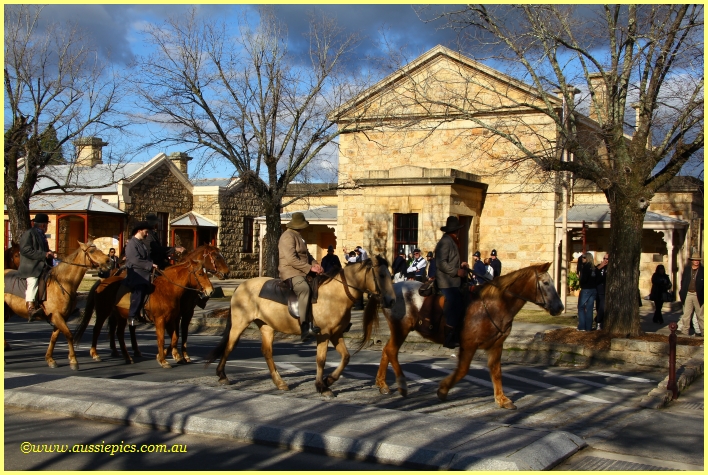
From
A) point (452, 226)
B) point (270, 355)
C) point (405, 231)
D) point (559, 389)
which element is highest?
point (405, 231)

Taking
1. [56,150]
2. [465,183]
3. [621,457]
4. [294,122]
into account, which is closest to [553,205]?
[465,183]

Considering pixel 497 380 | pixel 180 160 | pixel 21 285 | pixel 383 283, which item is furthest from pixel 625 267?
pixel 180 160

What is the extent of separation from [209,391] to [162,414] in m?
1.49

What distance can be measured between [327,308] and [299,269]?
2.21ft

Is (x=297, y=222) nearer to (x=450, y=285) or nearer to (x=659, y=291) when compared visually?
(x=450, y=285)

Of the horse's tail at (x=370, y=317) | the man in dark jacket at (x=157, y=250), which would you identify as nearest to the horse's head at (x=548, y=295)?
the horse's tail at (x=370, y=317)

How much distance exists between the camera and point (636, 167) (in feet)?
51.1

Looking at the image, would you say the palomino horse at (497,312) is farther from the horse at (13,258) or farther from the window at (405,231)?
the window at (405,231)

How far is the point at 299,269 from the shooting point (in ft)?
34.1

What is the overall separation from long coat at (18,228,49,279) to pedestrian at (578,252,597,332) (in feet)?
39.1

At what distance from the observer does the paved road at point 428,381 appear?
9.48 metres

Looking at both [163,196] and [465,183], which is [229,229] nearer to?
[163,196]

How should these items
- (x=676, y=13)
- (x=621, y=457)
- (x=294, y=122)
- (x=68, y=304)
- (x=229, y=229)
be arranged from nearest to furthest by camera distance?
(x=621, y=457)
(x=68, y=304)
(x=676, y=13)
(x=294, y=122)
(x=229, y=229)

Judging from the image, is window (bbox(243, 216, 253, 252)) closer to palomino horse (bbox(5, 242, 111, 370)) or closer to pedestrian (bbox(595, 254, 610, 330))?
pedestrian (bbox(595, 254, 610, 330))
